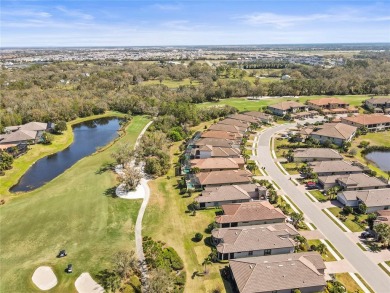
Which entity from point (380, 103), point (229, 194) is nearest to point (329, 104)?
point (380, 103)

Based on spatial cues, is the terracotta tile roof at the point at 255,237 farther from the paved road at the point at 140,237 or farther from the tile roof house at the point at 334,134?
the tile roof house at the point at 334,134

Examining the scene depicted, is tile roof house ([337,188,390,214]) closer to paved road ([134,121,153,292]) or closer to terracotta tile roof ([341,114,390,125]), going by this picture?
paved road ([134,121,153,292])

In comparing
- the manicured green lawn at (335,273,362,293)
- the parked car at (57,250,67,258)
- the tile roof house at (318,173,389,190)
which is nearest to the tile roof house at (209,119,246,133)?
the tile roof house at (318,173,389,190)

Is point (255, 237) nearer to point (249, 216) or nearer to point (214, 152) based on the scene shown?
point (249, 216)

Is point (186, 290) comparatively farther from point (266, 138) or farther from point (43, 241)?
point (266, 138)

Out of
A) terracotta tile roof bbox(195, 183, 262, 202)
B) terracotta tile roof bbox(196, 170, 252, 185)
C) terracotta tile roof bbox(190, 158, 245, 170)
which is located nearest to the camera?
terracotta tile roof bbox(195, 183, 262, 202)

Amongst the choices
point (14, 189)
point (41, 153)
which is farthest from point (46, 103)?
point (14, 189)

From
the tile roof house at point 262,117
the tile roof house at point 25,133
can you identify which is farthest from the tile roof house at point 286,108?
the tile roof house at point 25,133
